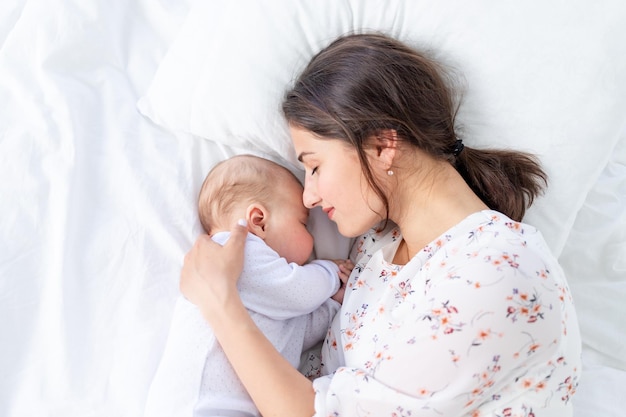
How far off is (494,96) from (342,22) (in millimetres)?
406

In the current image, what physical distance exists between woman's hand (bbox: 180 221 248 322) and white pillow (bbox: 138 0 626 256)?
301mm

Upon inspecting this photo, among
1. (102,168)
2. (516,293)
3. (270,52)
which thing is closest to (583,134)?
(516,293)

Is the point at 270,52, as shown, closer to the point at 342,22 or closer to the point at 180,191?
the point at 342,22

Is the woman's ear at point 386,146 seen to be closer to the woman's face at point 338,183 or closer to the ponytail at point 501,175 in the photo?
the woman's face at point 338,183

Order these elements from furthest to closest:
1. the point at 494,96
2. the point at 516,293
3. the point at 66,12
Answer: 1. the point at 66,12
2. the point at 494,96
3. the point at 516,293

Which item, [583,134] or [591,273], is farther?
[591,273]

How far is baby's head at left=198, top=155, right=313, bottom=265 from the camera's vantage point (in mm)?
1493

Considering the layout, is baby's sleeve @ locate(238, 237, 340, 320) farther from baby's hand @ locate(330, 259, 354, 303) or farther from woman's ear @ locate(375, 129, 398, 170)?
woman's ear @ locate(375, 129, 398, 170)

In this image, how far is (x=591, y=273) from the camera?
5.57ft

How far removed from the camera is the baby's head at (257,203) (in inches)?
58.8

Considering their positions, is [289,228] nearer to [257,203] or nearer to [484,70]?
[257,203]

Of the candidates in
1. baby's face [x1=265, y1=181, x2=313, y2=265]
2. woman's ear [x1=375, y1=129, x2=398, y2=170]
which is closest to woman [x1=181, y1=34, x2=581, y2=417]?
woman's ear [x1=375, y1=129, x2=398, y2=170]

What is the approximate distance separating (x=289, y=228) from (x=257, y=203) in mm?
101

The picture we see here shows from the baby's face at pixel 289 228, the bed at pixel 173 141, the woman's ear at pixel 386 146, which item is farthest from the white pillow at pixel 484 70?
the woman's ear at pixel 386 146
